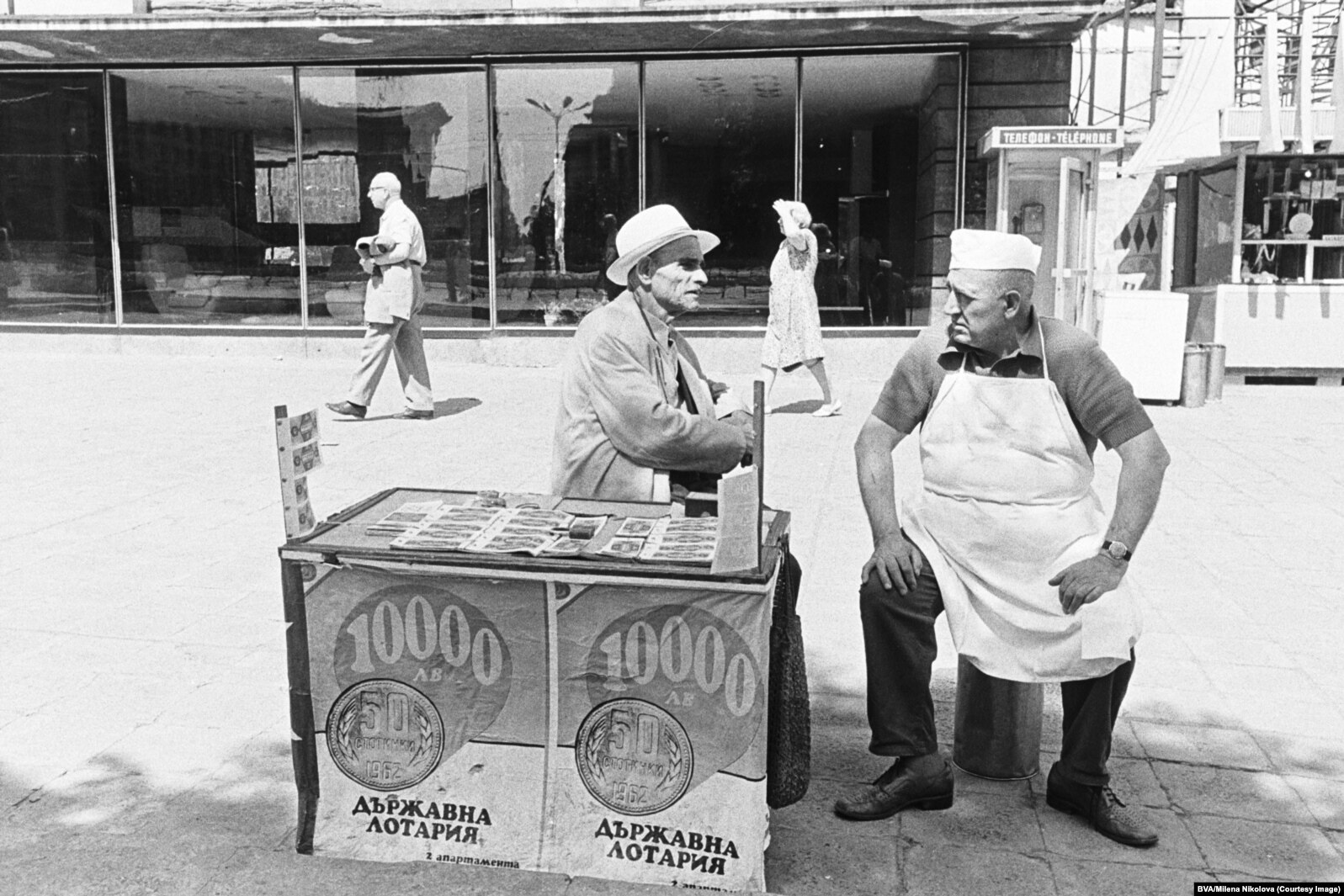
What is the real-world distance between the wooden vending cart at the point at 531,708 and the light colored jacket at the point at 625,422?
0.53 metres

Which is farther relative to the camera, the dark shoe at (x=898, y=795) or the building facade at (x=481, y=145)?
the building facade at (x=481, y=145)

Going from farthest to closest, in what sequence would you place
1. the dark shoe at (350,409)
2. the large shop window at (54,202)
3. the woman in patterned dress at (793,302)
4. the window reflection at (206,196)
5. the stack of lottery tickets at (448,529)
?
the large shop window at (54,202), the window reflection at (206,196), the woman in patterned dress at (793,302), the dark shoe at (350,409), the stack of lottery tickets at (448,529)

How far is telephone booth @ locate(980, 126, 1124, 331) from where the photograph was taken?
39.5 ft

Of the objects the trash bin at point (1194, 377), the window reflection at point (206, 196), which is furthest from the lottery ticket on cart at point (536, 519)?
the window reflection at point (206, 196)

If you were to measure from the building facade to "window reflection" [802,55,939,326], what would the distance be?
3 centimetres

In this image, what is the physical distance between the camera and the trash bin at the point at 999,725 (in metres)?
3.68

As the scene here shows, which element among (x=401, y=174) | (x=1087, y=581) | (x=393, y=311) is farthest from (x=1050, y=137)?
(x=1087, y=581)

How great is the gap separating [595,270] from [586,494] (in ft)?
34.9

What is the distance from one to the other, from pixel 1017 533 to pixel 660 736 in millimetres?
1065

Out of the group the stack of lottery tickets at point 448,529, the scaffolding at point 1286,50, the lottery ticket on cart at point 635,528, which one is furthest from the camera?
the scaffolding at point 1286,50

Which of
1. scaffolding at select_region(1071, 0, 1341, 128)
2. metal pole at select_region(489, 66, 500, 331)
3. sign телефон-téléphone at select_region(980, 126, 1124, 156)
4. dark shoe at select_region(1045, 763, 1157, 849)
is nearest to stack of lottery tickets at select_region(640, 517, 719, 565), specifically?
dark shoe at select_region(1045, 763, 1157, 849)

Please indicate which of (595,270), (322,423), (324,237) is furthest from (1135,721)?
(324,237)

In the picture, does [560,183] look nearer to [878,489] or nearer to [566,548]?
[878,489]

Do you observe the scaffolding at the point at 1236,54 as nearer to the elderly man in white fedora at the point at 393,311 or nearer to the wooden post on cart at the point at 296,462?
the elderly man in white fedora at the point at 393,311
